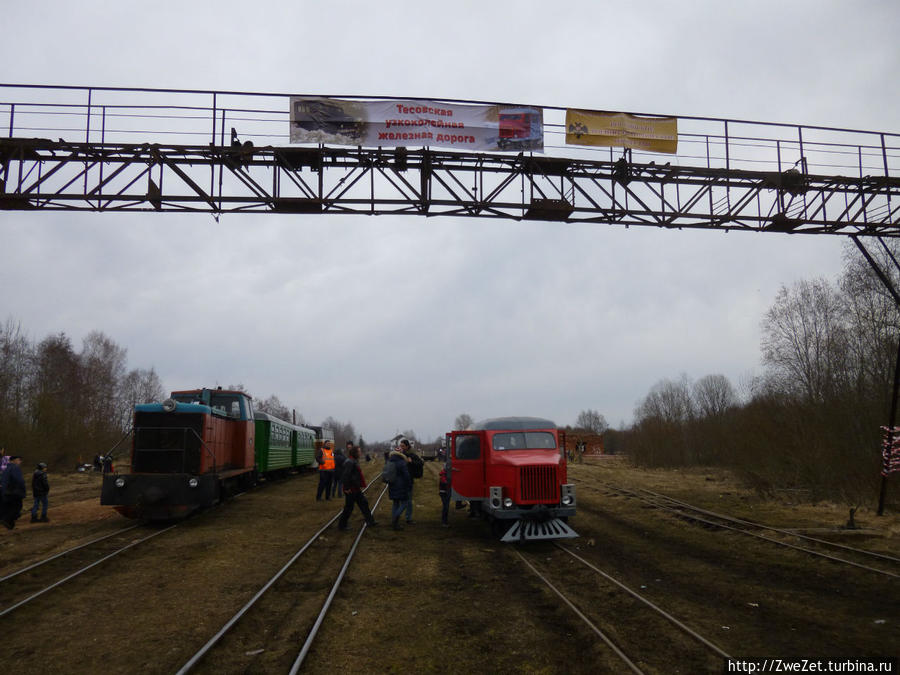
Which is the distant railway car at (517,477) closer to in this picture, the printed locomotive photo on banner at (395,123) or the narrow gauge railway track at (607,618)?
the narrow gauge railway track at (607,618)

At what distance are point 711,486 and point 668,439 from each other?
681 inches

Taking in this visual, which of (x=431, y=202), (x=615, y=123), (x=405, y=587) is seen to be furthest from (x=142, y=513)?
(x=615, y=123)

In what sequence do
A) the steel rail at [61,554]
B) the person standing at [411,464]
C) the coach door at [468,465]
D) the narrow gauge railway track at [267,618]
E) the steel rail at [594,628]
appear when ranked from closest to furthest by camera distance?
1. the steel rail at [594,628]
2. the narrow gauge railway track at [267,618]
3. the steel rail at [61,554]
4. the coach door at [468,465]
5. the person standing at [411,464]

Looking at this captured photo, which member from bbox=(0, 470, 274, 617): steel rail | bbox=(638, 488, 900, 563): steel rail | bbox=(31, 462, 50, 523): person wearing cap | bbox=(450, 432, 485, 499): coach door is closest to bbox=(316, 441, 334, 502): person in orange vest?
bbox=(0, 470, 274, 617): steel rail

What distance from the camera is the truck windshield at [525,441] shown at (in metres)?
12.0

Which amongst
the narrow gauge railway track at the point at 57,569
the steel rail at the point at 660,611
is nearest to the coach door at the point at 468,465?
the steel rail at the point at 660,611

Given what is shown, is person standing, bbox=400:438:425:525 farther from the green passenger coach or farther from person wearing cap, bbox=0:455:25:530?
the green passenger coach

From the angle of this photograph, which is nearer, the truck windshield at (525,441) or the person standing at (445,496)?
the truck windshield at (525,441)

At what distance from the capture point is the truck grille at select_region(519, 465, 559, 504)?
433 inches

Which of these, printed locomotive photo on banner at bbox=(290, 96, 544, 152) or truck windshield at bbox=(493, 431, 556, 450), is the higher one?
printed locomotive photo on banner at bbox=(290, 96, 544, 152)

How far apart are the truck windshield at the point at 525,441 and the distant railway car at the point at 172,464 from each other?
22.9 feet

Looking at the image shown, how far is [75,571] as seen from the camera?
29.3ft

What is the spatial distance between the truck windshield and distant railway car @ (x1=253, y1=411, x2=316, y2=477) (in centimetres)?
1217

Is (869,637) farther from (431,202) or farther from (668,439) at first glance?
(668,439)
